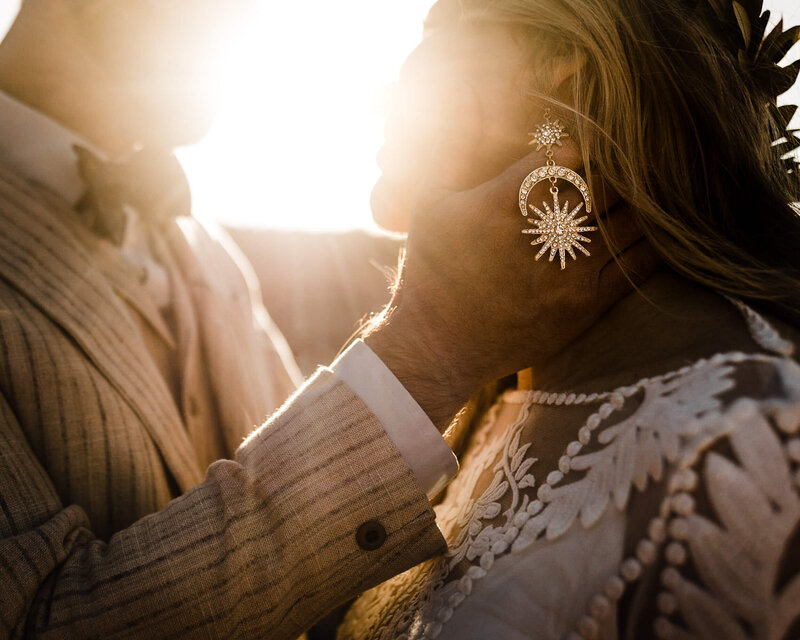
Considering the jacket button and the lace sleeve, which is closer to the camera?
the lace sleeve

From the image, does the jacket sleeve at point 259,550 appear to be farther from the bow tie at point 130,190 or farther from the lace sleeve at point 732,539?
the bow tie at point 130,190

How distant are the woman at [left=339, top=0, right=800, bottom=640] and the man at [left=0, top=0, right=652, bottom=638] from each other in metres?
0.12

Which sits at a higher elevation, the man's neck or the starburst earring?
the man's neck

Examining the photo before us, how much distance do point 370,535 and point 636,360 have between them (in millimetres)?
543

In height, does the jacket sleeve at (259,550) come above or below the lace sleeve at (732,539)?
above

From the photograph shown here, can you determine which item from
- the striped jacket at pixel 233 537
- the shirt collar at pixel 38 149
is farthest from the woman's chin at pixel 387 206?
the shirt collar at pixel 38 149

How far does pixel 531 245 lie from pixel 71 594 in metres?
1.03

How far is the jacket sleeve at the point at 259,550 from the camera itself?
817mm

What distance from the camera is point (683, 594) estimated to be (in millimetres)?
595

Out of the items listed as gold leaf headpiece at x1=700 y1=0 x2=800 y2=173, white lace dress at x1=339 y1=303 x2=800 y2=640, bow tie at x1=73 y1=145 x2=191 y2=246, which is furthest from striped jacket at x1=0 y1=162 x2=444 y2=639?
gold leaf headpiece at x1=700 y1=0 x2=800 y2=173

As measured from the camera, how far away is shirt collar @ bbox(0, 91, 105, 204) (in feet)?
5.39

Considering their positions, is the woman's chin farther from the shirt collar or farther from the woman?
the shirt collar

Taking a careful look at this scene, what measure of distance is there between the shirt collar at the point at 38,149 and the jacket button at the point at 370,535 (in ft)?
5.34

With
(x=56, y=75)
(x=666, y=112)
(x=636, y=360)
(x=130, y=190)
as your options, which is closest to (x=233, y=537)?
(x=636, y=360)
